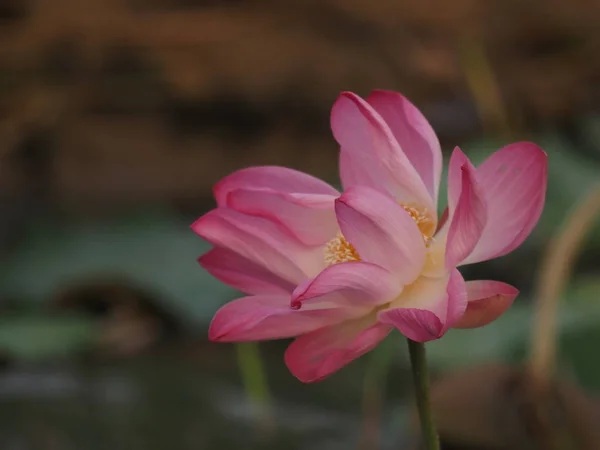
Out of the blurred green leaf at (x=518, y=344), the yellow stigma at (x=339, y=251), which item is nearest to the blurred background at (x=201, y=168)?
the blurred green leaf at (x=518, y=344)

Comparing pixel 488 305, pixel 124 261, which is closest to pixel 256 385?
pixel 124 261

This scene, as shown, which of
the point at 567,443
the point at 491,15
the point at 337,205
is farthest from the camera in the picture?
the point at 491,15

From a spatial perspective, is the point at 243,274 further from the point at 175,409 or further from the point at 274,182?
the point at 175,409

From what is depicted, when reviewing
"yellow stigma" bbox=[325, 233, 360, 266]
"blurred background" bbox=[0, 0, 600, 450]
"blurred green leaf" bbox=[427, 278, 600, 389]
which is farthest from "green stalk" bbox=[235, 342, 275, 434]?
"yellow stigma" bbox=[325, 233, 360, 266]

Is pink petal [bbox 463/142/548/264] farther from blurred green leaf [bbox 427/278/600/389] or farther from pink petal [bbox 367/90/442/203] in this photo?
blurred green leaf [bbox 427/278/600/389]

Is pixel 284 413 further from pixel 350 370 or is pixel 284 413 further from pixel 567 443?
pixel 567 443

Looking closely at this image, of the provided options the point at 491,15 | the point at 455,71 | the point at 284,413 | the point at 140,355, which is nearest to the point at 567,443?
the point at 284,413

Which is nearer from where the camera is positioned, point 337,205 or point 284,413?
point 337,205
